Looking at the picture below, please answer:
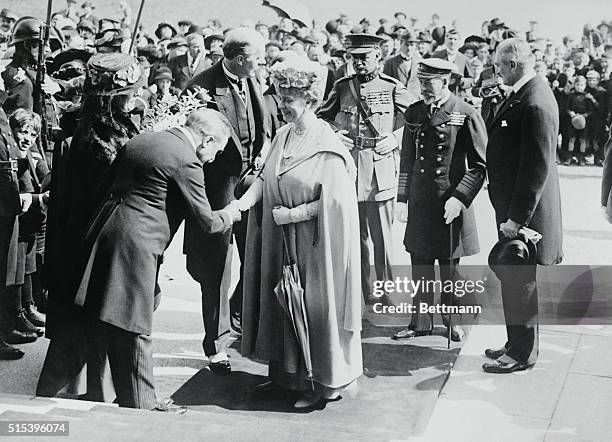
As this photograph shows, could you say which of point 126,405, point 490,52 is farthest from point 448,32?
point 126,405

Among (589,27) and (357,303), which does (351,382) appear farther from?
(589,27)

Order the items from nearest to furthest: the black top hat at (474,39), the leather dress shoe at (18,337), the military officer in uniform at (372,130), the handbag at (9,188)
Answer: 1. the black top hat at (474,39)
2. the military officer in uniform at (372,130)
3. the handbag at (9,188)
4. the leather dress shoe at (18,337)

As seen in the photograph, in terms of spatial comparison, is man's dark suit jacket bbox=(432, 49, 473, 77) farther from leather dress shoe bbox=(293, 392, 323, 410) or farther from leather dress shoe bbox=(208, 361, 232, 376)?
leather dress shoe bbox=(208, 361, 232, 376)

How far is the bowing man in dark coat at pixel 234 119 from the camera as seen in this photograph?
433 cm

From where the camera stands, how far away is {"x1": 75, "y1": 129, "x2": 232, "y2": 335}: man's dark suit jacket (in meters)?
3.88

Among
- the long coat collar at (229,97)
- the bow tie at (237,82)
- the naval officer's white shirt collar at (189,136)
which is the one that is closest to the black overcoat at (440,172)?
the long coat collar at (229,97)

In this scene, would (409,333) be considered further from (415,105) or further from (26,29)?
(26,29)

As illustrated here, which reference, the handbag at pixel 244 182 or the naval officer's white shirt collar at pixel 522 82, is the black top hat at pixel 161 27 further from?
the naval officer's white shirt collar at pixel 522 82

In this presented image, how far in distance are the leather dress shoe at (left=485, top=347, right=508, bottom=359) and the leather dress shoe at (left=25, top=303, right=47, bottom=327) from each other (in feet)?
7.85

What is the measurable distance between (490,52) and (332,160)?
3.15ft

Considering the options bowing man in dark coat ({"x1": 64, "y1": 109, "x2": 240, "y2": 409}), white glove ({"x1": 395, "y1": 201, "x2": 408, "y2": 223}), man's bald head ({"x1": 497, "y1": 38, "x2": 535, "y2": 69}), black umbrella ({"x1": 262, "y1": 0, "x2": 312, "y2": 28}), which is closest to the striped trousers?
bowing man in dark coat ({"x1": 64, "y1": 109, "x2": 240, "y2": 409})

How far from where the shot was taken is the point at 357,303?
405 cm

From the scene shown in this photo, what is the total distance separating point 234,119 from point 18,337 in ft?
5.54

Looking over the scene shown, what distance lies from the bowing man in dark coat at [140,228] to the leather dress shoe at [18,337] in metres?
0.85
